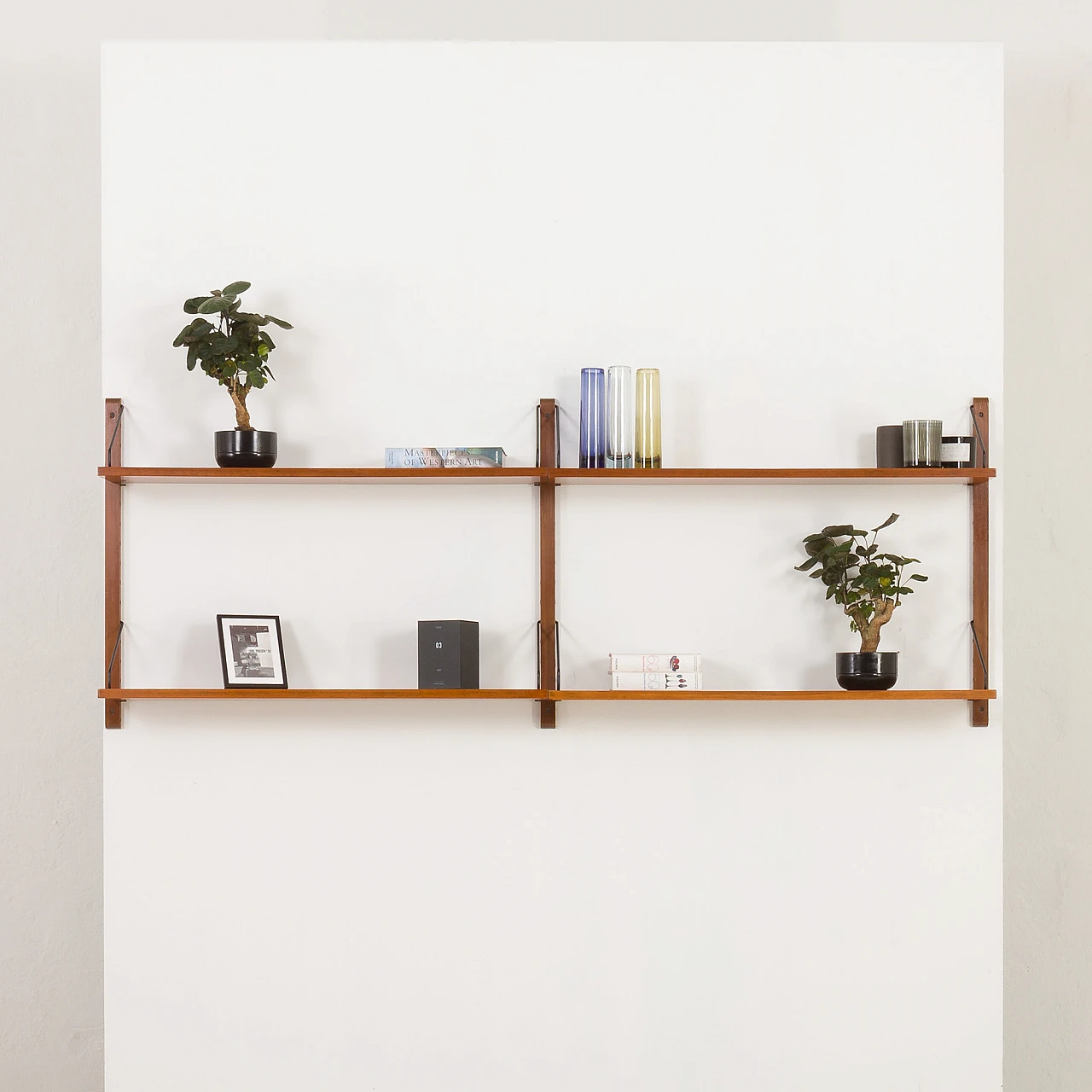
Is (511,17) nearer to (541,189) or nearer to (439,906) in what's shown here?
(541,189)

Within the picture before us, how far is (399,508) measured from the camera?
2592 millimetres

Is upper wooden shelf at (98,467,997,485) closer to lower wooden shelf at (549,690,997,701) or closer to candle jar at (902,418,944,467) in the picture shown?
candle jar at (902,418,944,467)

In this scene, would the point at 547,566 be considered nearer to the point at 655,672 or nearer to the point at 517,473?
the point at 517,473

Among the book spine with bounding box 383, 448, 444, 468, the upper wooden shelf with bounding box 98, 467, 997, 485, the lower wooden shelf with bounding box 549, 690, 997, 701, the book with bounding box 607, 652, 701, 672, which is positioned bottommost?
the lower wooden shelf with bounding box 549, 690, 997, 701

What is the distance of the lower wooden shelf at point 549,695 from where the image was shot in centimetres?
239

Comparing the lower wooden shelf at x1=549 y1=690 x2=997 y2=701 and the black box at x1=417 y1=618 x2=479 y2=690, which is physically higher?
the black box at x1=417 y1=618 x2=479 y2=690

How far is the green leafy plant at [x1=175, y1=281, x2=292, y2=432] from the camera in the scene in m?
2.38

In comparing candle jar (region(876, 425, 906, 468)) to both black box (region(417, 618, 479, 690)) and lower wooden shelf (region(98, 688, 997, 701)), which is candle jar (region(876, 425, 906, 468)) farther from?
black box (region(417, 618, 479, 690))

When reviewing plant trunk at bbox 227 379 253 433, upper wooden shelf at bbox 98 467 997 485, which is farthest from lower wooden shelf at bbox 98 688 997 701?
plant trunk at bbox 227 379 253 433

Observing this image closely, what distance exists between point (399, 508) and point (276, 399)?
0.39 meters

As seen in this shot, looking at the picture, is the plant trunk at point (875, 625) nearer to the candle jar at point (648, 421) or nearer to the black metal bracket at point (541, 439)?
the candle jar at point (648, 421)

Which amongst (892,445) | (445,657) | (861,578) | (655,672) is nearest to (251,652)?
(445,657)

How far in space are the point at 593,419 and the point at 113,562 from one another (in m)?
1.17

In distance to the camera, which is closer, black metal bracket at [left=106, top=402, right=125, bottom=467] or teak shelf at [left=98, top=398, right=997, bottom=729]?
teak shelf at [left=98, top=398, right=997, bottom=729]
